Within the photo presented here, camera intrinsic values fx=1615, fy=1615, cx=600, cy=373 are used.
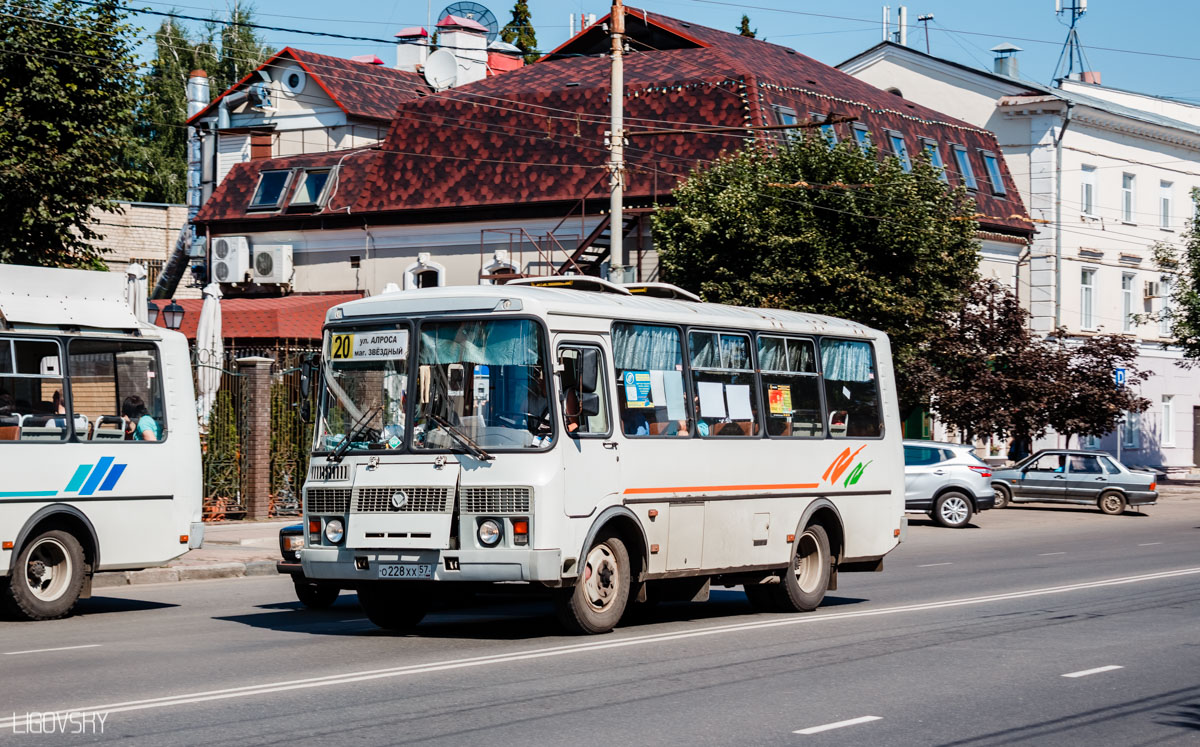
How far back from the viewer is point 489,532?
12102 millimetres

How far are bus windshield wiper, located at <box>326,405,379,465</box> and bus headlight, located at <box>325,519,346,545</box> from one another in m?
0.48

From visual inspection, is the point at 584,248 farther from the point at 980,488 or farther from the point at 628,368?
the point at 628,368

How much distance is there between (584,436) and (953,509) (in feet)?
66.6

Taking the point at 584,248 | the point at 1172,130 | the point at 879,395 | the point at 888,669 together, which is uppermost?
the point at 1172,130

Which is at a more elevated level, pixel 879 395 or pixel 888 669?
pixel 879 395

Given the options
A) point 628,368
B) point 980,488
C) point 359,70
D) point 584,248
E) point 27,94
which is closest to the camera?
point 628,368

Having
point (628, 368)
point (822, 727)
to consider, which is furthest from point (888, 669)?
point (628, 368)

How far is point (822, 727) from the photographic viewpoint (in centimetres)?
879

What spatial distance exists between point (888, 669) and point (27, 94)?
17885mm

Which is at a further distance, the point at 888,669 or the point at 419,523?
the point at 419,523

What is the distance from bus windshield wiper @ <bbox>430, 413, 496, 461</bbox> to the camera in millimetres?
12188

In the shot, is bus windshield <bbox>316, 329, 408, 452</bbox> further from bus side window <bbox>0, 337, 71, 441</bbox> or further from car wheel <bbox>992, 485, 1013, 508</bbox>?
car wheel <bbox>992, 485, 1013, 508</bbox>

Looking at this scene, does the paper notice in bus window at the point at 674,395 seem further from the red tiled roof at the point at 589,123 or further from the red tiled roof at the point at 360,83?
the red tiled roof at the point at 360,83

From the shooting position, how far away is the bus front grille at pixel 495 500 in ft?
39.6
